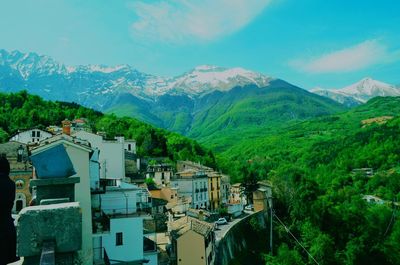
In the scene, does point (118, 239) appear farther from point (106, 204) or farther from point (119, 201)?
point (119, 201)

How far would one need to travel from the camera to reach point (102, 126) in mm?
98375

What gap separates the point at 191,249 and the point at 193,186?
27.3 metres

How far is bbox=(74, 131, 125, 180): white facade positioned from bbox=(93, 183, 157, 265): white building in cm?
1177

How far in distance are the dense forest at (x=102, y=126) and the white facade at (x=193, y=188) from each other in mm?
29103

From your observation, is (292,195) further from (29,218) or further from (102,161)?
(29,218)

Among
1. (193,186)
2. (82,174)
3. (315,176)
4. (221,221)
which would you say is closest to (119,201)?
(82,174)

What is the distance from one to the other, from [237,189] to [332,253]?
31333 millimetres

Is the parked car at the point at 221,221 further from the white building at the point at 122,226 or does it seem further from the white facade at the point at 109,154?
the white building at the point at 122,226

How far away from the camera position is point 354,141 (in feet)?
500

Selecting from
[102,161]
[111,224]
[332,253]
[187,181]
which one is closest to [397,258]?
[332,253]

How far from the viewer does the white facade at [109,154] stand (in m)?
32.9

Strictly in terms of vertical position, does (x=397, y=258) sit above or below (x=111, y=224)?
below

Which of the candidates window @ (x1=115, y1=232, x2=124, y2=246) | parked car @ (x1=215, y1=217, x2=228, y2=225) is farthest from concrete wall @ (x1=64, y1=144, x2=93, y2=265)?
parked car @ (x1=215, y1=217, x2=228, y2=225)

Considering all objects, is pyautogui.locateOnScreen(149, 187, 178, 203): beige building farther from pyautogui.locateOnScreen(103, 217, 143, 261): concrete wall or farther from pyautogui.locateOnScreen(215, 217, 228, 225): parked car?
pyautogui.locateOnScreen(103, 217, 143, 261): concrete wall
